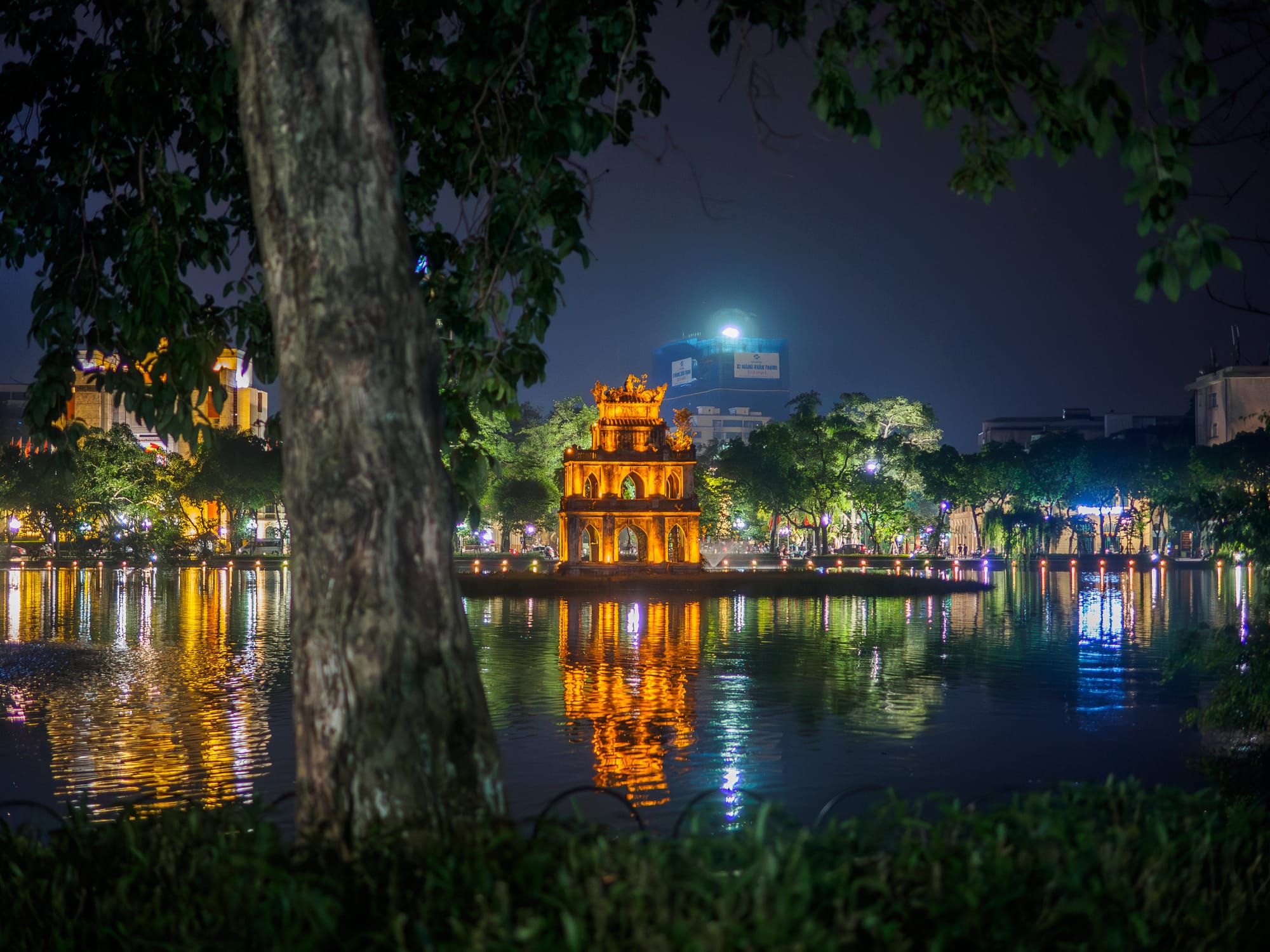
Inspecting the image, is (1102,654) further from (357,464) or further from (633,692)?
(357,464)

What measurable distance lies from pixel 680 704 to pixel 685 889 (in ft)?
40.2

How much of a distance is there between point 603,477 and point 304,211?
4906cm

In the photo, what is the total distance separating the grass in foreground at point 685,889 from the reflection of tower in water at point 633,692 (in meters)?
5.59

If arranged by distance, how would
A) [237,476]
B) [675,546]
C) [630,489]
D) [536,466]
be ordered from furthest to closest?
[536,466], [237,476], [630,489], [675,546]

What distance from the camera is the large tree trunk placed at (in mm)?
5199

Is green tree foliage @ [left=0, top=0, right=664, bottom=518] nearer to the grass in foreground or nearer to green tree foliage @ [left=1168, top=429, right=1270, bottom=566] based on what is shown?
the grass in foreground

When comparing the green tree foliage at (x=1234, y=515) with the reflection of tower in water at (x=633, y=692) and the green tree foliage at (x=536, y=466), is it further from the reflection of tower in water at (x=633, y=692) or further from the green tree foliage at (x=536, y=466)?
the green tree foliage at (x=536, y=466)

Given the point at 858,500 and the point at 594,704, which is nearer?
the point at 594,704

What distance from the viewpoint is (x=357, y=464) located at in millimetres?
5223

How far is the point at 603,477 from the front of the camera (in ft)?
179

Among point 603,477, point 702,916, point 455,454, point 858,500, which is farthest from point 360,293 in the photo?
point 858,500

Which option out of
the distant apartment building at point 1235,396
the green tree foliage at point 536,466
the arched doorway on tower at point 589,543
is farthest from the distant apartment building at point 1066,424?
the arched doorway on tower at point 589,543

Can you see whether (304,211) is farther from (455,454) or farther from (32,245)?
(32,245)

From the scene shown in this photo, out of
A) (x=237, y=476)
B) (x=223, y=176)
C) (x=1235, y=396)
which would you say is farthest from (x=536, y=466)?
(x=223, y=176)
